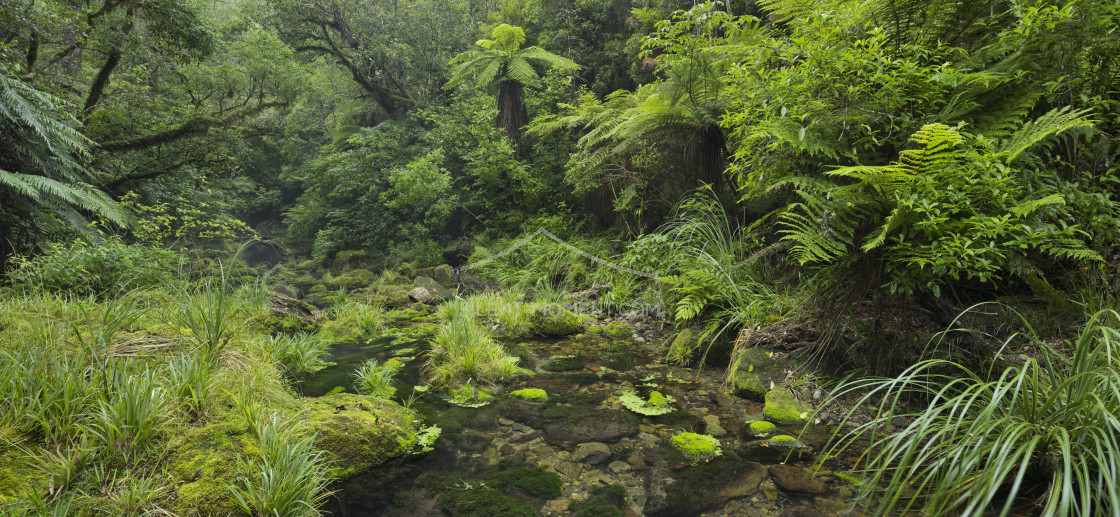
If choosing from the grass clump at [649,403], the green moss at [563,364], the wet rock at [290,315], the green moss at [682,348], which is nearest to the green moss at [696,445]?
the grass clump at [649,403]

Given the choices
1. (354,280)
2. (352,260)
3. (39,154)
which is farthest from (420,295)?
(352,260)

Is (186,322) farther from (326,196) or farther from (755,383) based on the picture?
(326,196)

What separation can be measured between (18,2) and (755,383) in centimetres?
887

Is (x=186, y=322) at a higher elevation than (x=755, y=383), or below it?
higher

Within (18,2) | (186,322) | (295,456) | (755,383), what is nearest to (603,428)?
(755,383)

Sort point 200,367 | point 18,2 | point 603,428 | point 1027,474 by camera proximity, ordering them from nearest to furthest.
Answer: point 1027,474, point 200,367, point 603,428, point 18,2

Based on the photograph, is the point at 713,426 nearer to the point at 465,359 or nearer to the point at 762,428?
the point at 762,428

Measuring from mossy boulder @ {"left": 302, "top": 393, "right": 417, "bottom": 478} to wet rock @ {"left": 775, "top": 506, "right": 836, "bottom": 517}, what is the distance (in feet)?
6.34

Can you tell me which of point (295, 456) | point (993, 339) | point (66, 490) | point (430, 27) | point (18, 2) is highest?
point (430, 27)

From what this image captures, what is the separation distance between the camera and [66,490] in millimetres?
1507

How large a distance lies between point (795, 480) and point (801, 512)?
24 cm

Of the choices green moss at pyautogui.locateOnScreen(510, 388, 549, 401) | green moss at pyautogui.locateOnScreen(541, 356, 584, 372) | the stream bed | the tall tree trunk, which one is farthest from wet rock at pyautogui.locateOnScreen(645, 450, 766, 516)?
the tall tree trunk

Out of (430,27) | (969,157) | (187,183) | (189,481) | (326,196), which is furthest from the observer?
(326,196)

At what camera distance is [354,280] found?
10.1 m
